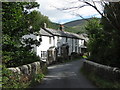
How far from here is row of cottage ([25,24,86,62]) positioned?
36.2 metres

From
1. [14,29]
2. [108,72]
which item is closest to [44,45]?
[14,29]

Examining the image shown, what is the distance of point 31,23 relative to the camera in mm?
12953

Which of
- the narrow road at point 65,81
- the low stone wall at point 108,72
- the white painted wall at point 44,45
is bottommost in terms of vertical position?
the narrow road at point 65,81

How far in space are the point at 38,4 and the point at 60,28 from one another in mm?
37915

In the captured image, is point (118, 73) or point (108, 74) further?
point (108, 74)

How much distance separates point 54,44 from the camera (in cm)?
4212

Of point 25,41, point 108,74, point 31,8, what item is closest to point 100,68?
point 108,74

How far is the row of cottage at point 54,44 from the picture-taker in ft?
119

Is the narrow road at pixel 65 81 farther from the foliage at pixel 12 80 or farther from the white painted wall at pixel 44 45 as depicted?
the white painted wall at pixel 44 45

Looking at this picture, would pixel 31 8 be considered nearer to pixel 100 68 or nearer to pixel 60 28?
pixel 100 68

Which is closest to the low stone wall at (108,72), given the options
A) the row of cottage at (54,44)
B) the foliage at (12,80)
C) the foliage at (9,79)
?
the foliage at (12,80)

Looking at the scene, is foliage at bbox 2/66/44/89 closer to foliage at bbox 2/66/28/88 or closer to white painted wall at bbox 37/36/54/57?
foliage at bbox 2/66/28/88

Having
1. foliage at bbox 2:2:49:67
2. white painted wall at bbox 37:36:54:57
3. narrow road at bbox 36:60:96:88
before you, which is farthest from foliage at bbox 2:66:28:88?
white painted wall at bbox 37:36:54:57

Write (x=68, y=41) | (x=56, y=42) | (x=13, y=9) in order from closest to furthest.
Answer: (x=13, y=9) < (x=56, y=42) < (x=68, y=41)
